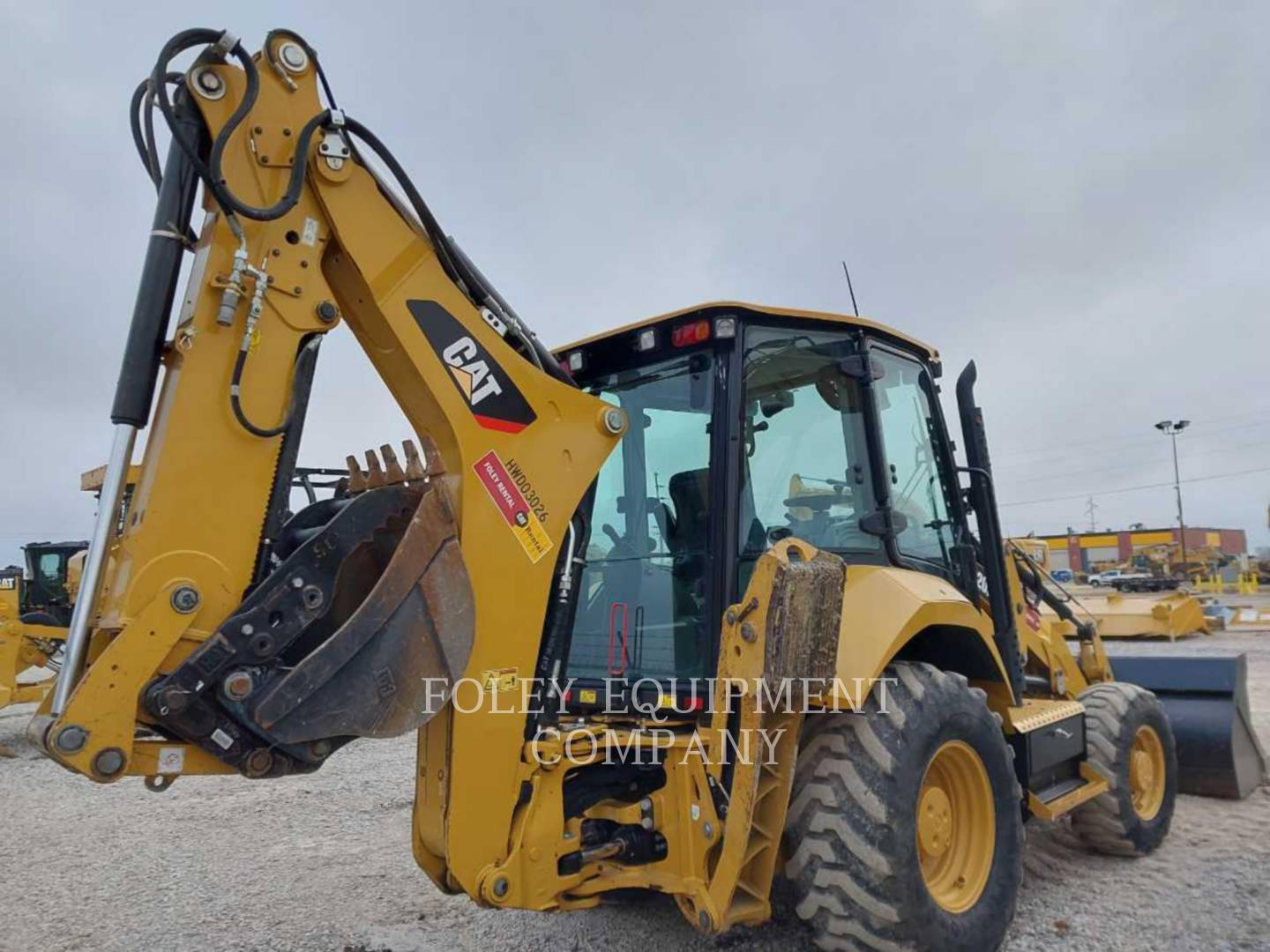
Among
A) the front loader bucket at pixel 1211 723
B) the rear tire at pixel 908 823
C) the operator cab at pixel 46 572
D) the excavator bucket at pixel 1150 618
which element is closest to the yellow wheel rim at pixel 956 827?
the rear tire at pixel 908 823

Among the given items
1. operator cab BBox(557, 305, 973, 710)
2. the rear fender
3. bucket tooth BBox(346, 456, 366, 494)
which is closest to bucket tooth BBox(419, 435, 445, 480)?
bucket tooth BBox(346, 456, 366, 494)

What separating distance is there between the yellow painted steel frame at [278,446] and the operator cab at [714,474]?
0.54m

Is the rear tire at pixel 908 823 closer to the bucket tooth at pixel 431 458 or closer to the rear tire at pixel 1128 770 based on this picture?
the rear tire at pixel 1128 770

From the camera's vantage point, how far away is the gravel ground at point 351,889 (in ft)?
12.7

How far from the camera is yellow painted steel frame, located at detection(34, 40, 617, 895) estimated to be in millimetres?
2422

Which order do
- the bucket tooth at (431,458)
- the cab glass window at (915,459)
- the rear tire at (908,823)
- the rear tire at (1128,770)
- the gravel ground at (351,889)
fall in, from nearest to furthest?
the bucket tooth at (431,458), the rear tire at (908,823), the gravel ground at (351,889), the cab glass window at (915,459), the rear tire at (1128,770)

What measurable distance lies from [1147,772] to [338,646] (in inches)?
186

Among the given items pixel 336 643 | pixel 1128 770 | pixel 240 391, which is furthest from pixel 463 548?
pixel 1128 770

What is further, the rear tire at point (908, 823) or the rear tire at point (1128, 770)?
the rear tire at point (1128, 770)

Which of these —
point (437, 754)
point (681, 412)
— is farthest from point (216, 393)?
point (681, 412)

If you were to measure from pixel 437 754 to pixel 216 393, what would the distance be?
1.32m

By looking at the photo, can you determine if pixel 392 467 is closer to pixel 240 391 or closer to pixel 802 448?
pixel 240 391

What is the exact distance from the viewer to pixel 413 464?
2.96m

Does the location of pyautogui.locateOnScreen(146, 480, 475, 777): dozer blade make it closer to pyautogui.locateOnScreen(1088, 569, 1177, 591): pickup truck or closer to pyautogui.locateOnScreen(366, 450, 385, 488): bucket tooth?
pyautogui.locateOnScreen(366, 450, 385, 488): bucket tooth
